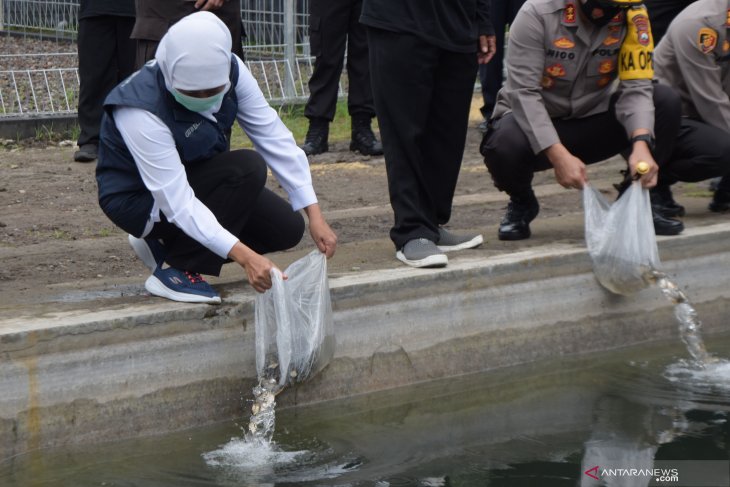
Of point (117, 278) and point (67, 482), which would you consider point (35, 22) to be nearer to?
point (117, 278)

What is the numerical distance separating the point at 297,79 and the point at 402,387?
16.3ft

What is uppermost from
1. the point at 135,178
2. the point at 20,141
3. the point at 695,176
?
the point at 135,178

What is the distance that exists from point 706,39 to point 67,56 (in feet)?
16.4

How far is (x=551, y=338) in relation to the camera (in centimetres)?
466

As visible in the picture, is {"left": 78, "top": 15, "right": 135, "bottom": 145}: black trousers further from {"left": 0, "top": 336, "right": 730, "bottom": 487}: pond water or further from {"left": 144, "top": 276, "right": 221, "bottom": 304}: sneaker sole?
{"left": 0, "top": 336, "right": 730, "bottom": 487}: pond water

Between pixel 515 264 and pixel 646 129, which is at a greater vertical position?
pixel 646 129

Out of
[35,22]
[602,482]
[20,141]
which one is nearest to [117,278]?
[602,482]

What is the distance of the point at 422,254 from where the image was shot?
4426 millimetres

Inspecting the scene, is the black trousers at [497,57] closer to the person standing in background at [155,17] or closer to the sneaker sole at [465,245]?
the person standing in background at [155,17]

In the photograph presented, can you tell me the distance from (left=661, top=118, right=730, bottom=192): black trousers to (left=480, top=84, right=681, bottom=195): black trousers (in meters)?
0.15

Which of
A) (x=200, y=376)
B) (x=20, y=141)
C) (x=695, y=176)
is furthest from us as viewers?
(x=20, y=141)

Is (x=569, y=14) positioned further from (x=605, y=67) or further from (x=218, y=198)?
(x=218, y=198)

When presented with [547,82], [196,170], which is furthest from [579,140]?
[196,170]

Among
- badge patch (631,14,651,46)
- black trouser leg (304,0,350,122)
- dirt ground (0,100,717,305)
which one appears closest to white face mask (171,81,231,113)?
dirt ground (0,100,717,305)
